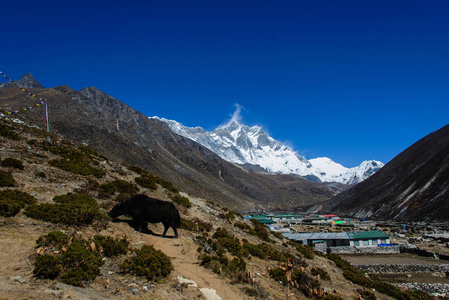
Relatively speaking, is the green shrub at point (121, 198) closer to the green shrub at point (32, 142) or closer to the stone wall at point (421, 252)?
the green shrub at point (32, 142)

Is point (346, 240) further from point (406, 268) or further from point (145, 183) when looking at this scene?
point (145, 183)

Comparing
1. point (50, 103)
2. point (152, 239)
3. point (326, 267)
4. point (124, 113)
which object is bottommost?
point (326, 267)

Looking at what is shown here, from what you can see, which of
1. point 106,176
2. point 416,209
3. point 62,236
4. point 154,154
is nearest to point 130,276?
point 62,236

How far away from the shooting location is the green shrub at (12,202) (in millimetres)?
10352

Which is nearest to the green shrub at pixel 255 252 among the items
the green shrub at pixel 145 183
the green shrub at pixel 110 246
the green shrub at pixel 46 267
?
the green shrub at pixel 110 246

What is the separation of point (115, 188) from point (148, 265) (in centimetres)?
1095

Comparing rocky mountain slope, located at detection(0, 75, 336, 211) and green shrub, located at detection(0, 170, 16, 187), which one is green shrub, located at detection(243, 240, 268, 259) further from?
rocky mountain slope, located at detection(0, 75, 336, 211)

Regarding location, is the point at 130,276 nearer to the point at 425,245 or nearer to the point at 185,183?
the point at 425,245

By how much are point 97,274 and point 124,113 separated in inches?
7116

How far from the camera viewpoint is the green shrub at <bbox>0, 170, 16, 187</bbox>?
1343cm

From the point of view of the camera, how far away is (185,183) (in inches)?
4739

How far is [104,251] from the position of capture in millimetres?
9766

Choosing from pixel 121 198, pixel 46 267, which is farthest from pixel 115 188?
pixel 46 267

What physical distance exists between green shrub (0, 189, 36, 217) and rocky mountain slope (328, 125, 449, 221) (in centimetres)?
10212
